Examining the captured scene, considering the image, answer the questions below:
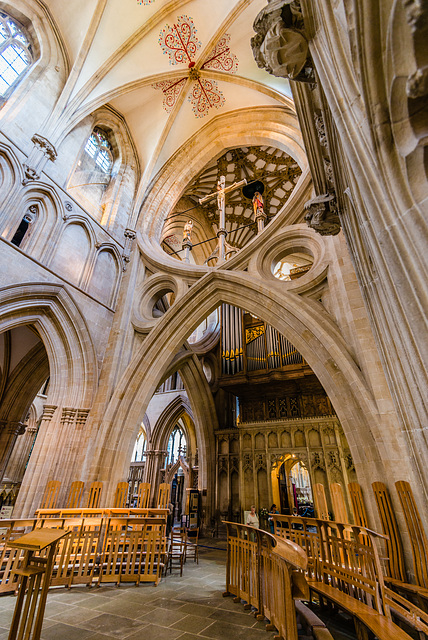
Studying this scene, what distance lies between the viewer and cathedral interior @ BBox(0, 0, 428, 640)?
1505mm

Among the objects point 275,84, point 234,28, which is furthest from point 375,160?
point 234,28

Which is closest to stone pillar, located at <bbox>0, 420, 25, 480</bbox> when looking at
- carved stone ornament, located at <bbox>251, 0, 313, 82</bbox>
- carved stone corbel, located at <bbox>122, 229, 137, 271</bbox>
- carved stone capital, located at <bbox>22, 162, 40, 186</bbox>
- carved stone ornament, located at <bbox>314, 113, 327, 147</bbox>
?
carved stone corbel, located at <bbox>122, 229, 137, 271</bbox>

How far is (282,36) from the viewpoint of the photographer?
2.40 metres

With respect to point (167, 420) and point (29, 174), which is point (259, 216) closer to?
point (29, 174)

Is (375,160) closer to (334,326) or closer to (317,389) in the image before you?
A: (334,326)

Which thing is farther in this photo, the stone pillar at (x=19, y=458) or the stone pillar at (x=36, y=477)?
the stone pillar at (x=19, y=458)

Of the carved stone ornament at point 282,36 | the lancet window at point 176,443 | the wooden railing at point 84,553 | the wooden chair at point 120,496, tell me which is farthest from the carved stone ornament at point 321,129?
the lancet window at point 176,443

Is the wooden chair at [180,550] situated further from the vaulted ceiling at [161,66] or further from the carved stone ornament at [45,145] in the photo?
the vaulted ceiling at [161,66]

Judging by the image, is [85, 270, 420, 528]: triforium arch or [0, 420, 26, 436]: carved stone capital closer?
[85, 270, 420, 528]: triforium arch

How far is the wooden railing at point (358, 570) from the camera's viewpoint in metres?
2.15

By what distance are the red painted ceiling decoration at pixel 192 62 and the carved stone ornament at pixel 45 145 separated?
5.23m

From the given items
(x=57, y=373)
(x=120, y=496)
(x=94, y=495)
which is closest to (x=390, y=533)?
(x=120, y=496)

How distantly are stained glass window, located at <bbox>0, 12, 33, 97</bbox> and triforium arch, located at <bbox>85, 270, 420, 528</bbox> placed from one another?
7.04 metres

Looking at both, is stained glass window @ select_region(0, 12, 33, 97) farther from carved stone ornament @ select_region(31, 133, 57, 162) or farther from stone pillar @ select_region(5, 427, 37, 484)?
stone pillar @ select_region(5, 427, 37, 484)
